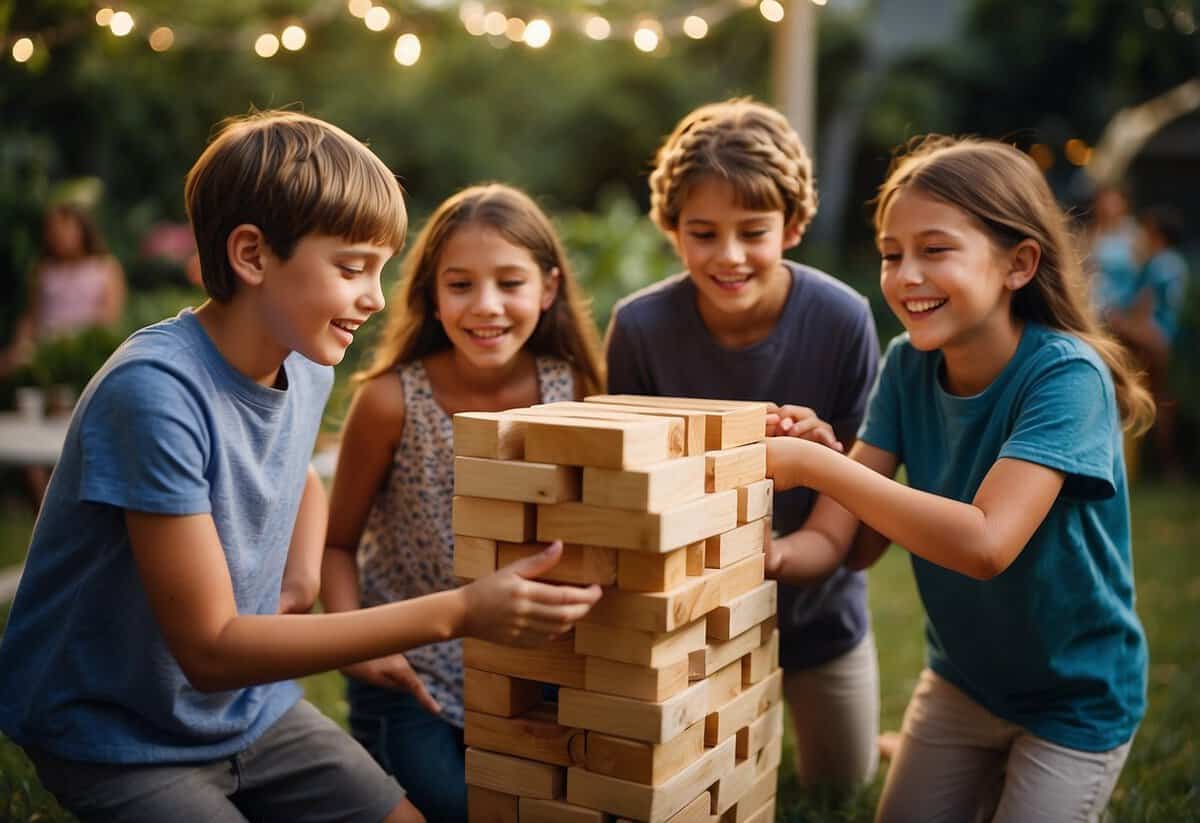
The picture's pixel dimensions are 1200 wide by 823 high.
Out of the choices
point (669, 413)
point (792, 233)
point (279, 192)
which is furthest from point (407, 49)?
point (669, 413)

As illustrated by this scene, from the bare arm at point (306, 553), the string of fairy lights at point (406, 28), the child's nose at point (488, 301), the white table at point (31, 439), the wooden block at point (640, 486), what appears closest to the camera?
the wooden block at point (640, 486)

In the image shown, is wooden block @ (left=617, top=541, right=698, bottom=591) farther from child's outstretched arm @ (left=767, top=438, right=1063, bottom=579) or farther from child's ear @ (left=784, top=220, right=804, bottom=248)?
child's ear @ (left=784, top=220, right=804, bottom=248)

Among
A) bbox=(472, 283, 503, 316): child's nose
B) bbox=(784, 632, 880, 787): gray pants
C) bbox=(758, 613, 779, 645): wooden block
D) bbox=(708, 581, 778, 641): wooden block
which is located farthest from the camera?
bbox=(784, 632, 880, 787): gray pants

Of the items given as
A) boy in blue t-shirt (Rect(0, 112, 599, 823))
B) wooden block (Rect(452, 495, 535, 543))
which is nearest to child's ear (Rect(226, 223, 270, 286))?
boy in blue t-shirt (Rect(0, 112, 599, 823))

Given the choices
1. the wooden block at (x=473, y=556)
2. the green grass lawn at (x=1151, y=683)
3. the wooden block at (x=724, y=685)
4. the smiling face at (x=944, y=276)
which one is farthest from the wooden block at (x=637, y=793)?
the smiling face at (x=944, y=276)

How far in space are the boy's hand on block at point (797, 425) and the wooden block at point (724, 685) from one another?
54cm

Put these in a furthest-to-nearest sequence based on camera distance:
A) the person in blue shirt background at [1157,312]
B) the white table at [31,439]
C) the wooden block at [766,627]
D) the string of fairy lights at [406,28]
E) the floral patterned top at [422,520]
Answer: the person in blue shirt background at [1157,312] → the string of fairy lights at [406,28] → the white table at [31,439] → the floral patterned top at [422,520] → the wooden block at [766,627]

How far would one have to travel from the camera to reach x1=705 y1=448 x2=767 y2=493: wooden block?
2.22 metres

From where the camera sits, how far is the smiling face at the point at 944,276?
2.53 meters

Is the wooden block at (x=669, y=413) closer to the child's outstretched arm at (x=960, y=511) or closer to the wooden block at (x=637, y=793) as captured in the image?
the child's outstretched arm at (x=960, y=511)

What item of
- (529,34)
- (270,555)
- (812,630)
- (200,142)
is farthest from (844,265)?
(270,555)

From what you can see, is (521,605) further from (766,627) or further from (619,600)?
(766,627)

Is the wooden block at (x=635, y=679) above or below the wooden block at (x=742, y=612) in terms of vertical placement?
below

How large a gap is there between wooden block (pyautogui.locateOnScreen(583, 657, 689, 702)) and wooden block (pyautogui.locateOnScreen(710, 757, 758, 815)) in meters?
0.32
